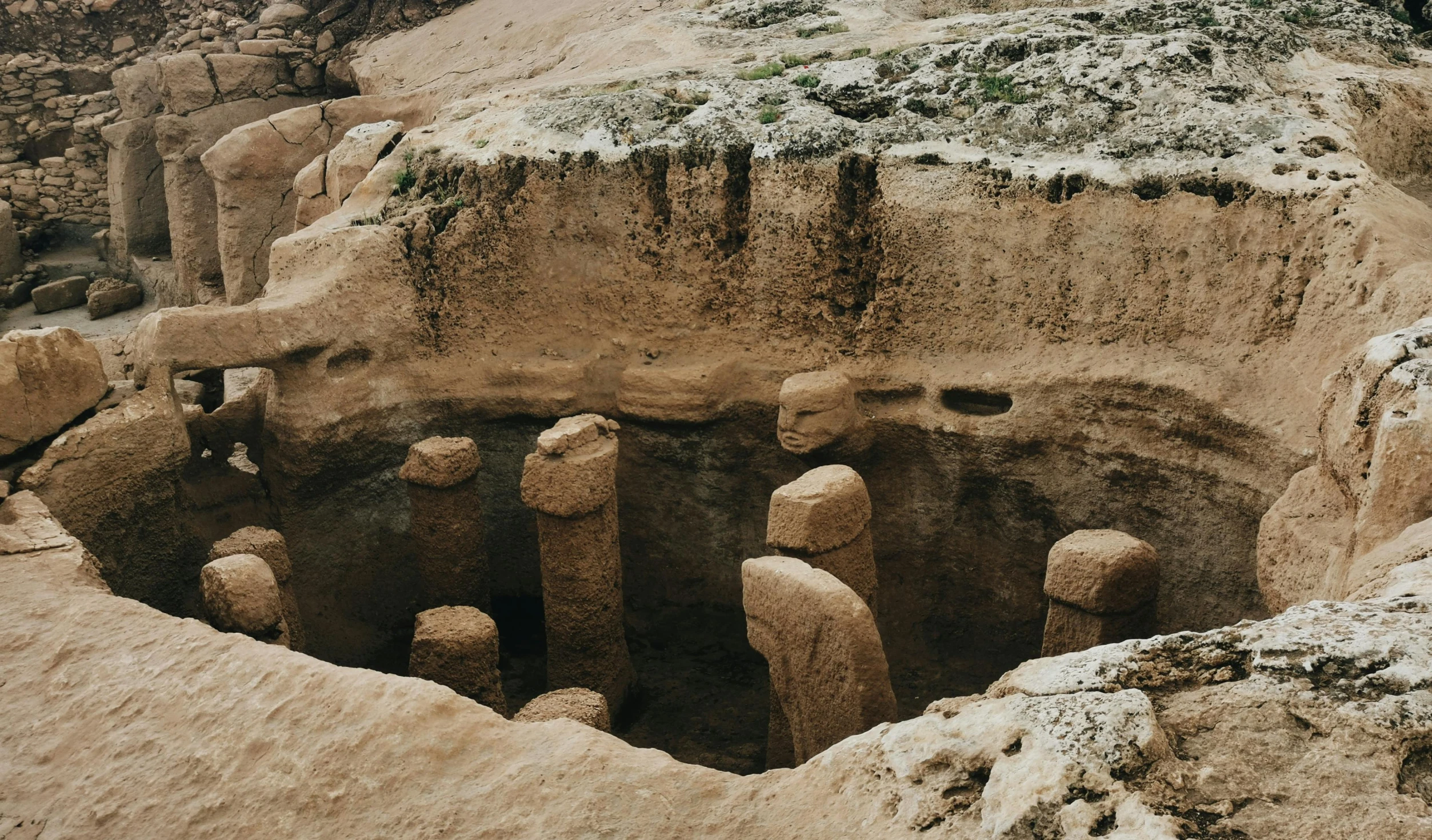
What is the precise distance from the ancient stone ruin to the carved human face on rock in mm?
18

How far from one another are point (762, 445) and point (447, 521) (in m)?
1.49

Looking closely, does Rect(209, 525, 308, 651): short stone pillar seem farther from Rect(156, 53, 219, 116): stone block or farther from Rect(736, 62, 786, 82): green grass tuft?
Rect(156, 53, 219, 116): stone block

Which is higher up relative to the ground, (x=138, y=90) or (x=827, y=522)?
(x=138, y=90)

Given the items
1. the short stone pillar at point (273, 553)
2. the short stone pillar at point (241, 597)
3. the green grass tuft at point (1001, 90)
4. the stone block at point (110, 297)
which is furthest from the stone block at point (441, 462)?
the stone block at point (110, 297)

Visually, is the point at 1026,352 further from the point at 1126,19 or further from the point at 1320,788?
the point at 1320,788

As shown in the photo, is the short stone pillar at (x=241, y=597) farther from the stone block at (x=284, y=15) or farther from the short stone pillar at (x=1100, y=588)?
the stone block at (x=284, y=15)

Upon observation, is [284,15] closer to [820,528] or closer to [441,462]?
[441,462]

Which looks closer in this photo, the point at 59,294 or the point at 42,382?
the point at 42,382

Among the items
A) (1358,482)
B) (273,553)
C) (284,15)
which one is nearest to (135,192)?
(284,15)

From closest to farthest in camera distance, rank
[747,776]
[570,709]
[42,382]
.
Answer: [747,776] → [570,709] → [42,382]

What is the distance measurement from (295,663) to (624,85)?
373 centimetres

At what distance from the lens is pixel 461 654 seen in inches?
173

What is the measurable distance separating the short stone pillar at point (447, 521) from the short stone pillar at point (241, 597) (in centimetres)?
114

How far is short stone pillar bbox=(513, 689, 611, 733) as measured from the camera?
386cm
